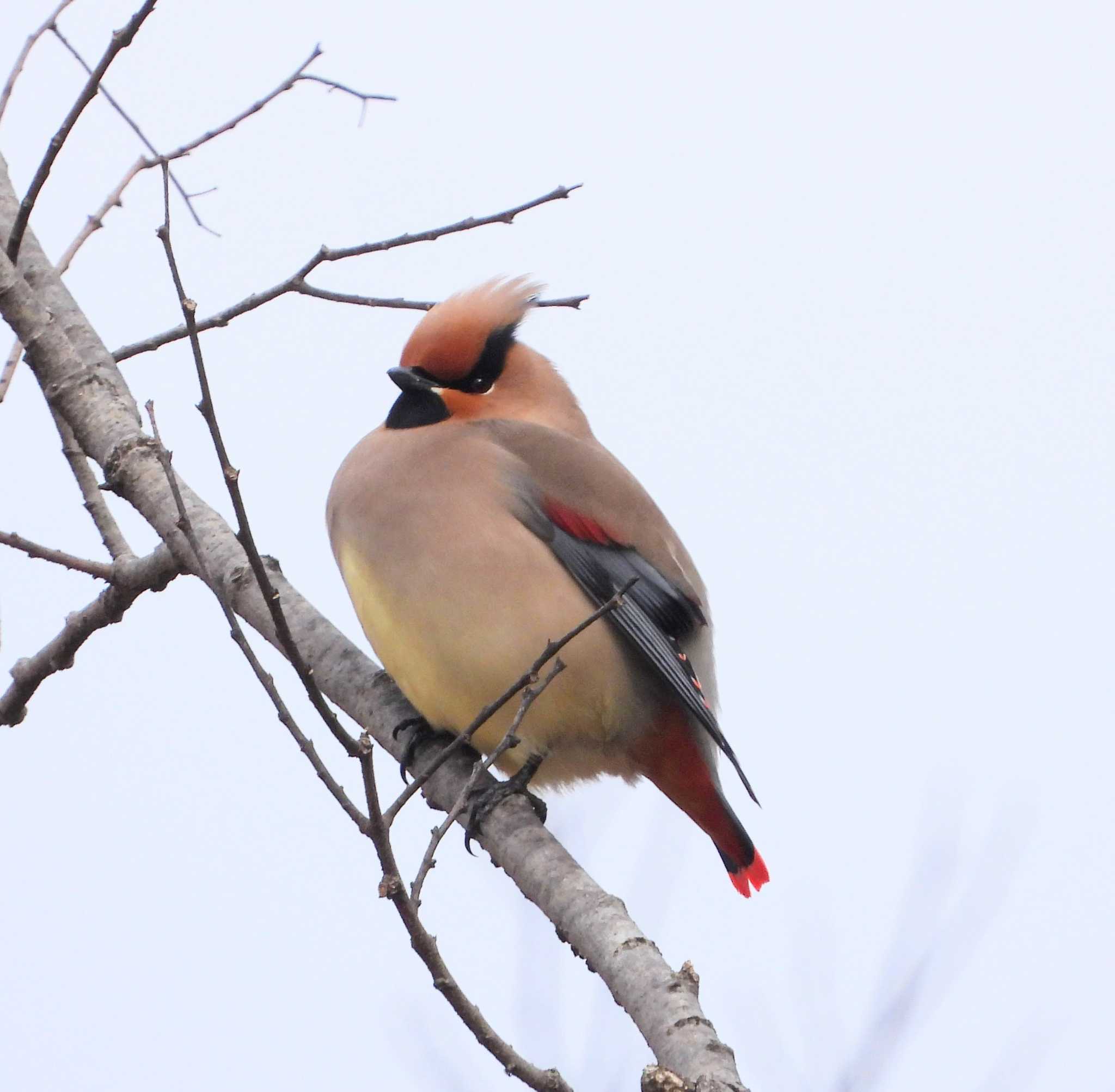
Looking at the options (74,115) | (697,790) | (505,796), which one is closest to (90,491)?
(74,115)

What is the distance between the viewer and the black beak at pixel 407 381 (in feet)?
11.7

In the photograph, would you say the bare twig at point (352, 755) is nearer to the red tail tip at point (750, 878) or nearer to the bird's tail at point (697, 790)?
the bird's tail at point (697, 790)

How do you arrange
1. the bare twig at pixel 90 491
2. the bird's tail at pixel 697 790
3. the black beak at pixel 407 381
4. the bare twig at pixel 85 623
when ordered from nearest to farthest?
the bare twig at pixel 85 623, the bare twig at pixel 90 491, the bird's tail at pixel 697 790, the black beak at pixel 407 381

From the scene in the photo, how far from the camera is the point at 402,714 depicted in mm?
3082

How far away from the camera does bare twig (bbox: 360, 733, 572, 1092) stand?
1.71 metres

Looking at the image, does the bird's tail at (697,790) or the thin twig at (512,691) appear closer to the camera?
the thin twig at (512,691)

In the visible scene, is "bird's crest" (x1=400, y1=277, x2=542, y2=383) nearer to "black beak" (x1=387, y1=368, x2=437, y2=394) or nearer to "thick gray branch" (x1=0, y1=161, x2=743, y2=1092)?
"black beak" (x1=387, y1=368, x2=437, y2=394)

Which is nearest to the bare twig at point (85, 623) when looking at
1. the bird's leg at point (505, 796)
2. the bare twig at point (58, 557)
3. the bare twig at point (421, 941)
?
the bare twig at point (58, 557)

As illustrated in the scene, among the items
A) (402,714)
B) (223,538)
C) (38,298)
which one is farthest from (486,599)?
(38,298)

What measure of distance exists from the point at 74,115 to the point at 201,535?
0.78m

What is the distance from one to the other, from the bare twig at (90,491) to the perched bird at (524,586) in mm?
453

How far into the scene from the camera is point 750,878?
132 inches

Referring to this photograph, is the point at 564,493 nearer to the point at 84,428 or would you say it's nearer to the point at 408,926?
the point at 84,428

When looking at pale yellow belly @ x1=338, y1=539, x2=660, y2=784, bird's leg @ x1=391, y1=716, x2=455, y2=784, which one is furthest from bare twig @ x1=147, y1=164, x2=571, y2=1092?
bird's leg @ x1=391, y1=716, x2=455, y2=784
